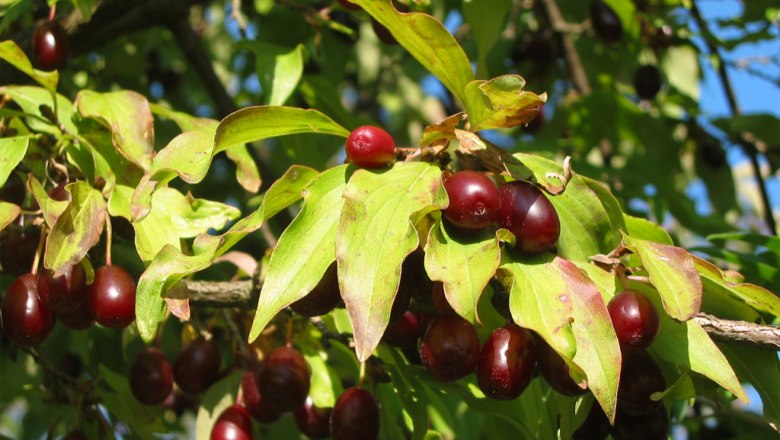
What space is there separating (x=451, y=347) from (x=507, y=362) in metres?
0.10

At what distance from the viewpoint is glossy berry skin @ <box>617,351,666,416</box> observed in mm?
1585

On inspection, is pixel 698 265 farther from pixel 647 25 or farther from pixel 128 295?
pixel 647 25

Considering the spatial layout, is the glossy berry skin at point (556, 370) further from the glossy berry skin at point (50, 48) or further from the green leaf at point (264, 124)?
the glossy berry skin at point (50, 48)

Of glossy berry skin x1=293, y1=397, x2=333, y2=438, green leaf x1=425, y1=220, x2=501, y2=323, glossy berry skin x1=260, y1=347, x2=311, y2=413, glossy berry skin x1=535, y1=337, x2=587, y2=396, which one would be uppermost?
green leaf x1=425, y1=220, x2=501, y2=323

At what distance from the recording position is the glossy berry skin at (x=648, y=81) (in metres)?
3.37

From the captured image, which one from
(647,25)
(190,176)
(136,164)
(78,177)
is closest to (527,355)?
(190,176)

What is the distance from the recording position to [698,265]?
1642mm

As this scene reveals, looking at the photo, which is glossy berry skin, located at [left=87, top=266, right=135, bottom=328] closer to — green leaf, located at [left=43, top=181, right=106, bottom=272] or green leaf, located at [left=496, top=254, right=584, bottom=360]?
green leaf, located at [left=43, top=181, right=106, bottom=272]

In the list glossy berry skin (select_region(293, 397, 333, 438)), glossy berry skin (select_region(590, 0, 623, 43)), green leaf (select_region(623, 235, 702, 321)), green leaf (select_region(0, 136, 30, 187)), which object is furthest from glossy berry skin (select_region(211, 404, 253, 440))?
glossy berry skin (select_region(590, 0, 623, 43))

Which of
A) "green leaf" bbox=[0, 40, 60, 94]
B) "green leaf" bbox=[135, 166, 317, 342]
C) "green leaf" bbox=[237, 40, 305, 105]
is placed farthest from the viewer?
"green leaf" bbox=[237, 40, 305, 105]

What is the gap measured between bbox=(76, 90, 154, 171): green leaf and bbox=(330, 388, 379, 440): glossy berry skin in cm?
58

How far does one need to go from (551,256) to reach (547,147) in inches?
57.8

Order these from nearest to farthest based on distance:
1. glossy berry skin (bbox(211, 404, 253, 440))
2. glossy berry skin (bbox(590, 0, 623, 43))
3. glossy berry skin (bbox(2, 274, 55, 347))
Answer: glossy berry skin (bbox(2, 274, 55, 347)) → glossy berry skin (bbox(211, 404, 253, 440)) → glossy berry skin (bbox(590, 0, 623, 43))

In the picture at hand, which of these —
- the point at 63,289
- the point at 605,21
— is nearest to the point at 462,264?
the point at 63,289
